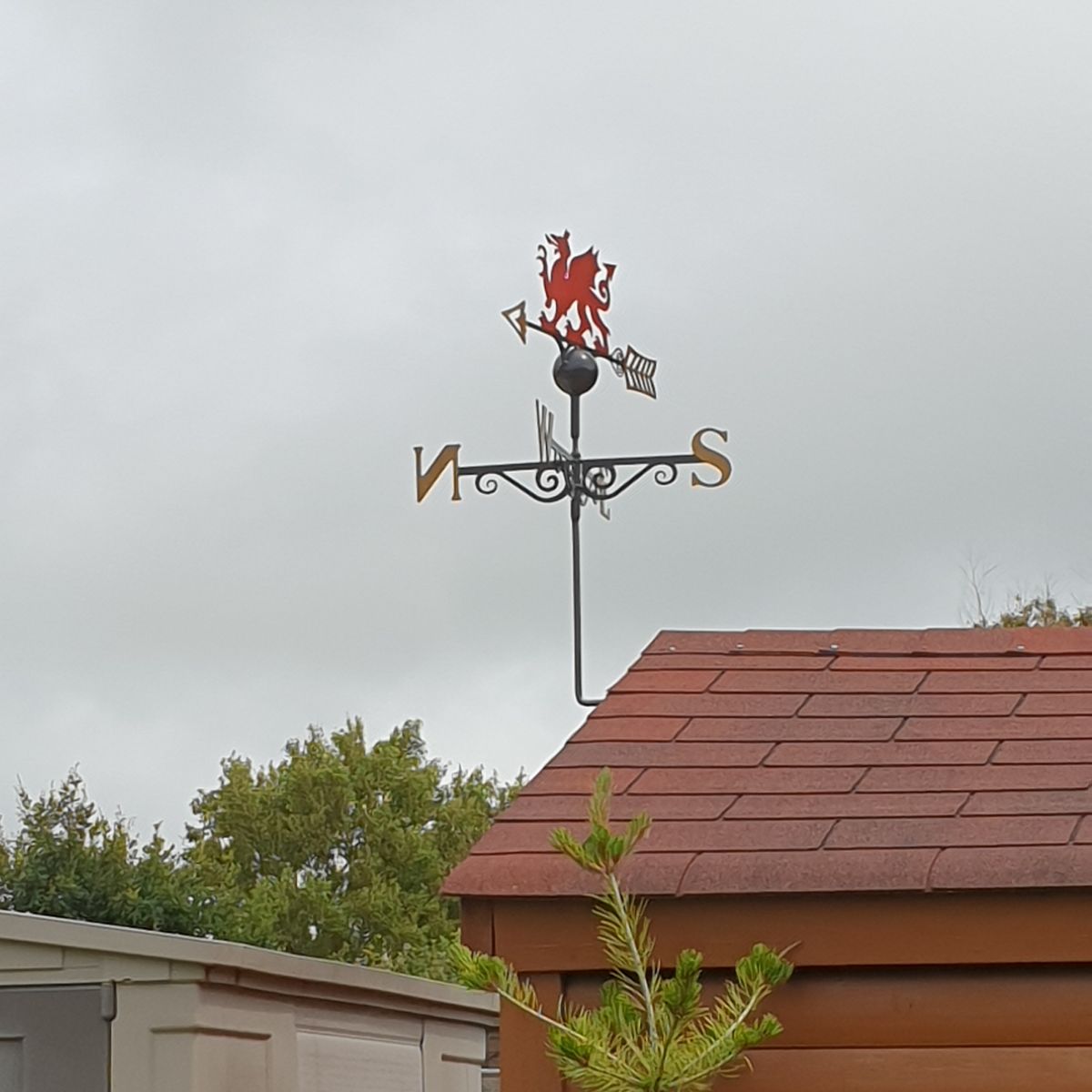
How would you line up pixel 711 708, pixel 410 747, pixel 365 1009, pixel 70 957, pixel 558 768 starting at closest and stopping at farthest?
pixel 70 957 → pixel 558 768 → pixel 711 708 → pixel 365 1009 → pixel 410 747

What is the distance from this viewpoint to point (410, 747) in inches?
1496

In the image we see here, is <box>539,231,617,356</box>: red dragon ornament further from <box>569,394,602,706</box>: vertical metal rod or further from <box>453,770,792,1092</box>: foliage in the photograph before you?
<box>453,770,792,1092</box>: foliage

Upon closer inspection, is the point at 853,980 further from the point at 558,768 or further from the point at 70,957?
the point at 70,957

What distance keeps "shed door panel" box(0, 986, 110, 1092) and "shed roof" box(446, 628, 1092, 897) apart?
3.00ft

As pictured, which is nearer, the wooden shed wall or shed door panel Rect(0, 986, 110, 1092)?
the wooden shed wall

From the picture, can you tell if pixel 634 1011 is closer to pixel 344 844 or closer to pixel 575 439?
pixel 575 439

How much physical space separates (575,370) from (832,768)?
2914 millimetres

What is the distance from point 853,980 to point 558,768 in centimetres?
92

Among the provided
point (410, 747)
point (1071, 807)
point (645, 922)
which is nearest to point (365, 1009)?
point (645, 922)

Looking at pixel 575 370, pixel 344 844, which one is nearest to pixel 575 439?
pixel 575 370

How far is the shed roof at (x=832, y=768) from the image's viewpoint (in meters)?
4.32

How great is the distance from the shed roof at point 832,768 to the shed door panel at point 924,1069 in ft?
1.26

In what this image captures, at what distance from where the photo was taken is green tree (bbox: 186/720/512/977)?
3353 cm

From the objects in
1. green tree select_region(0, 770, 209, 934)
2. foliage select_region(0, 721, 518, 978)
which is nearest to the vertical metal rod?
green tree select_region(0, 770, 209, 934)
